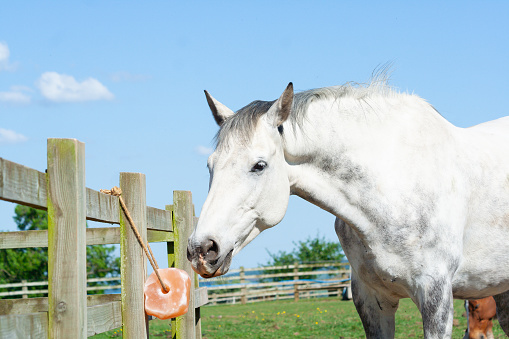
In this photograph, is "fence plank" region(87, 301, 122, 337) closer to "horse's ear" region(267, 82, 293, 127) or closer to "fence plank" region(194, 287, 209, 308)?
"horse's ear" region(267, 82, 293, 127)

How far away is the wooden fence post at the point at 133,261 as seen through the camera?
3.50 metres

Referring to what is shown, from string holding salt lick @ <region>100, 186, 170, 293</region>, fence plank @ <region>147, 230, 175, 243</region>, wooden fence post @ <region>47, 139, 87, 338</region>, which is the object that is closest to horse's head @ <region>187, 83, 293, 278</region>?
string holding salt lick @ <region>100, 186, 170, 293</region>

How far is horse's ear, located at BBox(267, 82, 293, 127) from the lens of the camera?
10.9 feet

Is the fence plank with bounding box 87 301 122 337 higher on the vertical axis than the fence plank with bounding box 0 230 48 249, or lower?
lower

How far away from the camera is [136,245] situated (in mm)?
3611

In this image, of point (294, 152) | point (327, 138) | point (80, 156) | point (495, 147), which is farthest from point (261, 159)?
point (495, 147)

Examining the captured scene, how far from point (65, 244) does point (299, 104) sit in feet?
5.83

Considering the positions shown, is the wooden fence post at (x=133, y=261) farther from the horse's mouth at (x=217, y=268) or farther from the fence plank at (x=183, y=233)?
the fence plank at (x=183, y=233)

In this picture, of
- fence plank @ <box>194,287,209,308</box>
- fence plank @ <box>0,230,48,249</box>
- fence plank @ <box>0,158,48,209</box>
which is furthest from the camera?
fence plank @ <box>194,287,209,308</box>

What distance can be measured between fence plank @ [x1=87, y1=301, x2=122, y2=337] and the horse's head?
55 centimetres

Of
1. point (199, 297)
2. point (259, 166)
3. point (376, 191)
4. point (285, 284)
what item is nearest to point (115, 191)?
point (259, 166)

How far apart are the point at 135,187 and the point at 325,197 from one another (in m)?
1.24

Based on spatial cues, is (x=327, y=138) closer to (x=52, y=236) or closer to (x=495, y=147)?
(x=495, y=147)

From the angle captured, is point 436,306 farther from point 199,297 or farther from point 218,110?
point 199,297
